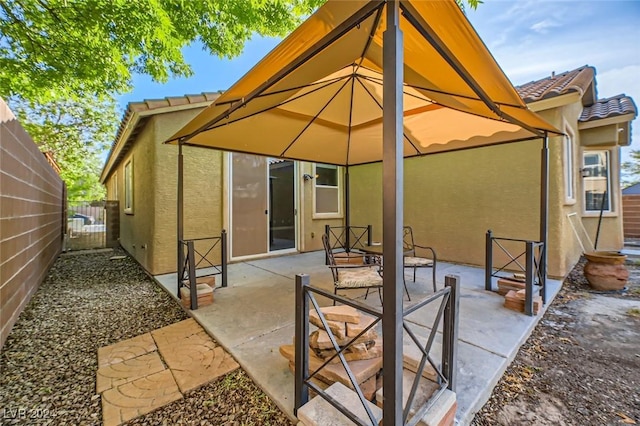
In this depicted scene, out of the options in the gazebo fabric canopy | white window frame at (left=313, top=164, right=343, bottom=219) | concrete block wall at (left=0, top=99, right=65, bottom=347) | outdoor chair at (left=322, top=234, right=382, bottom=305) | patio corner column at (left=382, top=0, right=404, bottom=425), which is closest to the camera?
patio corner column at (left=382, top=0, right=404, bottom=425)

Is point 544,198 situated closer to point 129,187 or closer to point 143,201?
point 143,201

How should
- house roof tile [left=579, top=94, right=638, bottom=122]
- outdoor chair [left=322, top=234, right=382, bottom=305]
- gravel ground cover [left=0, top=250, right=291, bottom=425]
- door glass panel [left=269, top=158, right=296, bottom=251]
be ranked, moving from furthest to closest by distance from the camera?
door glass panel [left=269, top=158, right=296, bottom=251], house roof tile [left=579, top=94, right=638, bottom=122], outdoor chair [left=322, top=234, right=382, bottom=305], gravel ground cover [left=0, top=250, right=291, bottom=425]

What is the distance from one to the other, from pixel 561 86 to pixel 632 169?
2054 centimetres

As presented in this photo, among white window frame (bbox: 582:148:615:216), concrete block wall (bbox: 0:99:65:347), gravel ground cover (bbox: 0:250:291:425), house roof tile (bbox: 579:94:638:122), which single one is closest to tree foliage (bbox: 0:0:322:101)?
concrete block wall (bbox: 0:99:65:347)

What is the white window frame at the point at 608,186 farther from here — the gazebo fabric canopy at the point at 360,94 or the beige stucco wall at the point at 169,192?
the beige stucco wall at the point at 169,192

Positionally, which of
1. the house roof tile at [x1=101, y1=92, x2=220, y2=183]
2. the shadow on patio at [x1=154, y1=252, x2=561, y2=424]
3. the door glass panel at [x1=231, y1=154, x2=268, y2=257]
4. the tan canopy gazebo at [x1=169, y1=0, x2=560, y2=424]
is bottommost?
the shadow on patio at [x1=154, y1=252, x2=561, y2=424]

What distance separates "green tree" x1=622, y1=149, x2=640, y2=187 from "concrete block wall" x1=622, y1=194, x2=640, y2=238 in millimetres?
12548

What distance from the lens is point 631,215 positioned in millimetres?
7863

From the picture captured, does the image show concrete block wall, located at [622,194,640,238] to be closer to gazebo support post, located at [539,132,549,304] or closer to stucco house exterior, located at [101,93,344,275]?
gazebo support post, located at [539,132,549,304]

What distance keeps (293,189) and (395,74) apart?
5.46m

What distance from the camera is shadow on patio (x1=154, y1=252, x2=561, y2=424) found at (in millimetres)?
1777

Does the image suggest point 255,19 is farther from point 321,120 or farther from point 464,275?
point 464,275

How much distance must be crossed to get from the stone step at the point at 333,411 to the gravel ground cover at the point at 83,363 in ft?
1.02

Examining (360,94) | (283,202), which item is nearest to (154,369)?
(360,94)
